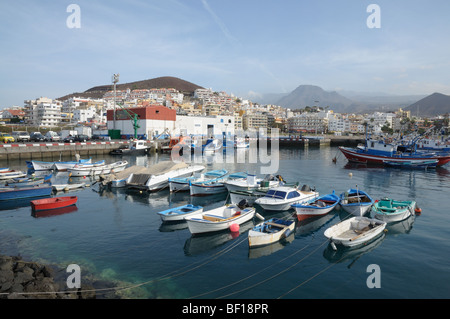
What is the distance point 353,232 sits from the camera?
16281mm

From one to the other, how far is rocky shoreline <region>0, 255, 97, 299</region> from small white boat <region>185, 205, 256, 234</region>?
653 centimetres

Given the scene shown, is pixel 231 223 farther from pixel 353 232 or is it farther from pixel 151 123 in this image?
pixel 151 123

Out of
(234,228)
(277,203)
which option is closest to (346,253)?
(234,228)

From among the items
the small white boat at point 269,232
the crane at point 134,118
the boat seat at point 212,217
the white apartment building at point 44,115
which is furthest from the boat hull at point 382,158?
the white apartment building at point 44,115

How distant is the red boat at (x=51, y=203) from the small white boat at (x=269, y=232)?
15.1 m

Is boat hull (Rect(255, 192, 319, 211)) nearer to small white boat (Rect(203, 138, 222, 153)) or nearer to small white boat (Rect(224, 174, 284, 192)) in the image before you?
small white boat (Rect(224, 174, 284, 192))

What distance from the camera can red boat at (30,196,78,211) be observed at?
20891 millimetres

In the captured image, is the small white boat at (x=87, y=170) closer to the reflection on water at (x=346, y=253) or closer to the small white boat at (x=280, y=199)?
the small white boat at (x=280, y=199)

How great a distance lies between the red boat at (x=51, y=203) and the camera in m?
20.9

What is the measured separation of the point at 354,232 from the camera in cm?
1628

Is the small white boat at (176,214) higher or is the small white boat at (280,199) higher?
the small white boat at (280,199)

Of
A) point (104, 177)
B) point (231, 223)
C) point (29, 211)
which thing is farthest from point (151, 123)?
point (231, 223)
